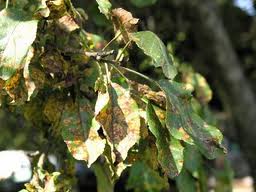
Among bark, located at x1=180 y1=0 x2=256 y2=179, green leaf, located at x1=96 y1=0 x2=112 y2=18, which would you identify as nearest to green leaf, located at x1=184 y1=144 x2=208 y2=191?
green leaf, located at x1=96 y1=0 x2=112 y2=18

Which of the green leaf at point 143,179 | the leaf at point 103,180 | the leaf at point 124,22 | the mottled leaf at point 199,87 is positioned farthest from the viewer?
the mottled leaf at point 199,87

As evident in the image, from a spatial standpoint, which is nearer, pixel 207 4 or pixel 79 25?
pixel 79 25

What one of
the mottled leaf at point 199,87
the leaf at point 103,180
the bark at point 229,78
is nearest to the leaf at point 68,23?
the leaf at point 103,180

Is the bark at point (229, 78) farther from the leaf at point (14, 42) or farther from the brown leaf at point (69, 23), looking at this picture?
the leaf at point (14, 42)

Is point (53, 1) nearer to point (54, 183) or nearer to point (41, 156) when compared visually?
point (54, 183)

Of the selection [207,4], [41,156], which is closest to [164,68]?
[41,156]

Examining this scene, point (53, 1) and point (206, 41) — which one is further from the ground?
point (53, 1)

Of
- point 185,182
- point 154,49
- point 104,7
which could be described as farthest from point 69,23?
point 185,182
